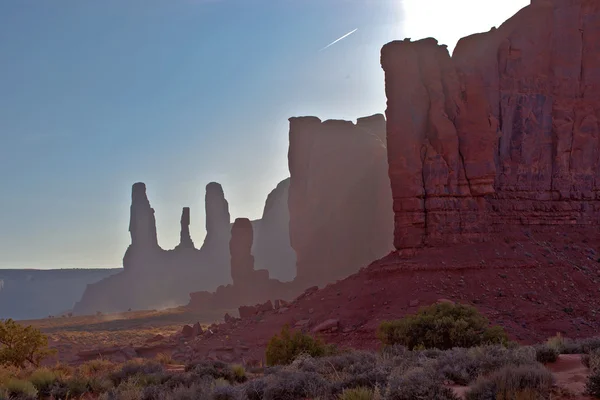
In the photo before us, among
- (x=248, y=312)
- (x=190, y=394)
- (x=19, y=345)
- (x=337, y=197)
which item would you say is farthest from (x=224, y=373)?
(x=337, y=197)

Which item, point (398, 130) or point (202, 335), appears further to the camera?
point (202, 335)

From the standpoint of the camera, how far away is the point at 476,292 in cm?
2527

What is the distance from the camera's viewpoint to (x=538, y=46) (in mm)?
32125

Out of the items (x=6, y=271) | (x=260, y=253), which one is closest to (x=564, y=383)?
(x=260, y=253)

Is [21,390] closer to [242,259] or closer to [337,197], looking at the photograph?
[337,197]

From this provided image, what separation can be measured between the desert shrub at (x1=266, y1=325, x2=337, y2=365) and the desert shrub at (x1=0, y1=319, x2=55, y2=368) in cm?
805

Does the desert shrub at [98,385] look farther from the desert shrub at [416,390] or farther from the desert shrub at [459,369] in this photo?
the desert shrub at [459,369]

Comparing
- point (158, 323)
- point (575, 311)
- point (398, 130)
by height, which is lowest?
point (158, 323)

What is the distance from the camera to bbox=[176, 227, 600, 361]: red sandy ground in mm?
23438

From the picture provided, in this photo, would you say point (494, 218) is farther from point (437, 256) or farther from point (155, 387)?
point (155, 387)

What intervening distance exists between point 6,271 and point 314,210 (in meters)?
127

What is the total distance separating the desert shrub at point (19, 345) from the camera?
19625mm

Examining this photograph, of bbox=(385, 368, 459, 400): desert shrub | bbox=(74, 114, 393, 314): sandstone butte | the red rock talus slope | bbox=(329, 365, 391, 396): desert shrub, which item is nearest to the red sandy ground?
the red rock talus slope

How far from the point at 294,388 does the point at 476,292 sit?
58.9 feet
